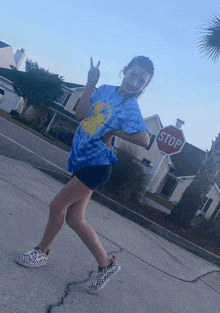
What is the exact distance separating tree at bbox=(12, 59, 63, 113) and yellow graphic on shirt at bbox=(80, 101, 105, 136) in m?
34.9

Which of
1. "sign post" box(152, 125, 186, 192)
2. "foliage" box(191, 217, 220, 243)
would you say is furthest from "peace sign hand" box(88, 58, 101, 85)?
"foliage" box(191, 217, 220, 243)

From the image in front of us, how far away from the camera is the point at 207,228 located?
917 cm

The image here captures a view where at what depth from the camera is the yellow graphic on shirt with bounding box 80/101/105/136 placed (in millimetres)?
2500

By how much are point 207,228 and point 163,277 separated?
Answer: 5.63 m

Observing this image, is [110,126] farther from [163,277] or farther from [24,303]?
[163,277]

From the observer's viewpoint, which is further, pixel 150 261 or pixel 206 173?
pixel 206 173

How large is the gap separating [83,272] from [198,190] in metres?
6.64

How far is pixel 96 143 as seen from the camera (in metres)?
2.47

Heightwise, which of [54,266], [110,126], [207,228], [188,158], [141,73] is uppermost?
[188,158]

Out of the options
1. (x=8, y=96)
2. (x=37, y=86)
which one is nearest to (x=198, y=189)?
(x=37, y=86)

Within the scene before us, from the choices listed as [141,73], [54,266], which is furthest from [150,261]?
[141,73]

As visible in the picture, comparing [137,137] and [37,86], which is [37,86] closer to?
[37,86]

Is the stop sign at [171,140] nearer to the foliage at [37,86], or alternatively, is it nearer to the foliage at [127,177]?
the foliage at [127,177]

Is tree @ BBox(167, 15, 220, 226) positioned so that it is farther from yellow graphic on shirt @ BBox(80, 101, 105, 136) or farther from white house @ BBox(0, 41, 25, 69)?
white house @ BBox(0, 41, 25, 69)
